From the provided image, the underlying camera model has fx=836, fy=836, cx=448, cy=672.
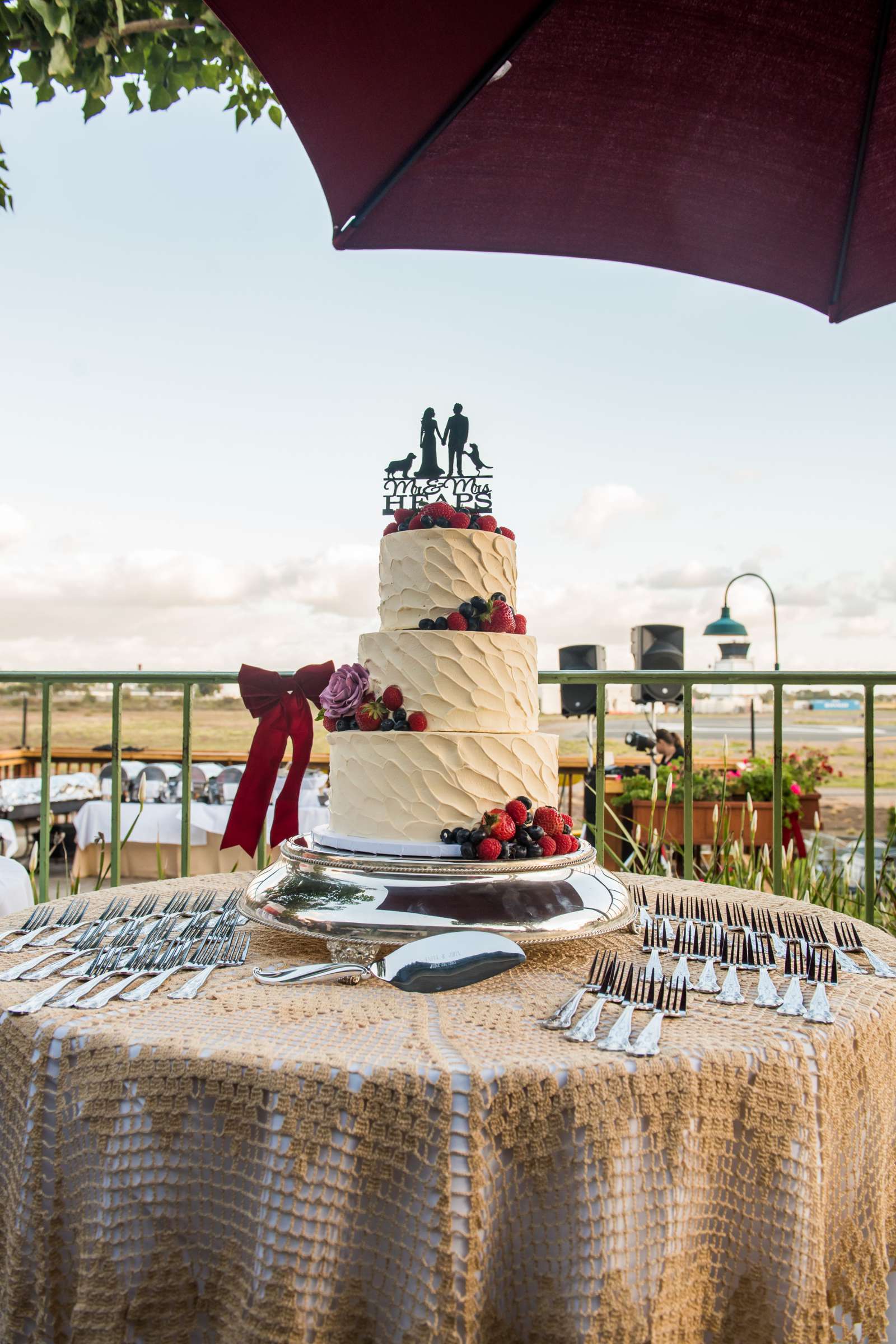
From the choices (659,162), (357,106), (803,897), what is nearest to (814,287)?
(659,162)

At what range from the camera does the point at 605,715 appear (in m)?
2.69

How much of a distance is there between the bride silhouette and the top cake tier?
0.23 m

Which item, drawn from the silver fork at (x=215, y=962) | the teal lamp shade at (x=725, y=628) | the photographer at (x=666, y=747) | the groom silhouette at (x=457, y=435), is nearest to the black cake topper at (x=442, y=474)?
the groom silhouette at (x=457, y=435)

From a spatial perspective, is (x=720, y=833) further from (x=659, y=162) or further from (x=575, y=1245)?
(x=575, y=1245)

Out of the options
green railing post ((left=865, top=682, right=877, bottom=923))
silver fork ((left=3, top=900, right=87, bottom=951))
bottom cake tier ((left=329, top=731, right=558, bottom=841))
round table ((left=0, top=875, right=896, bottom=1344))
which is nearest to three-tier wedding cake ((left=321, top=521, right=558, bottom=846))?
bottom cake tier ((left=329, top=731, right=558, bottom=841))

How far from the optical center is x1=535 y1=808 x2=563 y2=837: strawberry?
1.35m

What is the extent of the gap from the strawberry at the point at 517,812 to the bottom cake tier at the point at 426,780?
0.16 ft

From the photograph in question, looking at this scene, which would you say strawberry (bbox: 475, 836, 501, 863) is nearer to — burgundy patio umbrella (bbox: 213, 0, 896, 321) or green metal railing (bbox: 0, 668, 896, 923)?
green metal railing (bbox: 0, 668, 896, 923)

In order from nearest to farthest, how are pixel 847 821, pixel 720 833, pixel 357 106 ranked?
pixel 357 106, pixel 720 833, pixel 847 821

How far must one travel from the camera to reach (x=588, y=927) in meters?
1.13

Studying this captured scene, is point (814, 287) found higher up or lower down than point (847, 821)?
higher up

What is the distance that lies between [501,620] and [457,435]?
44 cm

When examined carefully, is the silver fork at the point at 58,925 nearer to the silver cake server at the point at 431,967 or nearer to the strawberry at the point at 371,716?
the silver cake server at the point at 431,967

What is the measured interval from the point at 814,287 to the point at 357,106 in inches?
48.3
